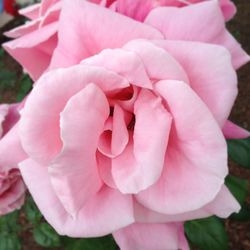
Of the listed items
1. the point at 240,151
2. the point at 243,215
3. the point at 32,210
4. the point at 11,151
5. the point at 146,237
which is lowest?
the point at 243,215

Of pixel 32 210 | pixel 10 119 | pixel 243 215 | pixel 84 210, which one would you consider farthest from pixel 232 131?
pixel 32 210

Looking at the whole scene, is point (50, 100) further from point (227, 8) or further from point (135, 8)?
point (227, 8)

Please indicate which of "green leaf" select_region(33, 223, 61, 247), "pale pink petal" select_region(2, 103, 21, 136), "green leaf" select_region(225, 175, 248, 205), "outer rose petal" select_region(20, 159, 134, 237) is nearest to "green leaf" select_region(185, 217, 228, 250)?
"green leaf" select_region(225, 175, 248, 205)

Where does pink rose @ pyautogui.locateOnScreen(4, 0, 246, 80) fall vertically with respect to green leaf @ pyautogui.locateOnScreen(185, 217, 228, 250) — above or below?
above

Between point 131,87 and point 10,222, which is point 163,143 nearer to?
point 131,87

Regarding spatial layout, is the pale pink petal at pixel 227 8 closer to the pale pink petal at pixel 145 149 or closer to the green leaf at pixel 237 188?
the pale pink petal at pixel 145 149

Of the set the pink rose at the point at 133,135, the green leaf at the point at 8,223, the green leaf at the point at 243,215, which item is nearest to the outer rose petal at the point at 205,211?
the pink rose at the point at 133,135

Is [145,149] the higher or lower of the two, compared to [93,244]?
higher

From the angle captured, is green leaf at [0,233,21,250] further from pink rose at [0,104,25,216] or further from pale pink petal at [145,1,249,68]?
pale pink petal at [145,1,249,68]
